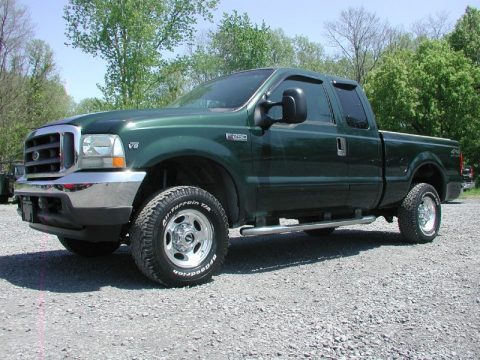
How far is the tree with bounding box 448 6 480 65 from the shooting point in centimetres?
3978

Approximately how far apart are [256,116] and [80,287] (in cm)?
234

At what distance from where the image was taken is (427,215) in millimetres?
7566

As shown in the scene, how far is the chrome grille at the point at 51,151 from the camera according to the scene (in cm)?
437

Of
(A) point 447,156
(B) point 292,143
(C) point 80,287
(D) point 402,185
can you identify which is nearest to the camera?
(C) point 80,287

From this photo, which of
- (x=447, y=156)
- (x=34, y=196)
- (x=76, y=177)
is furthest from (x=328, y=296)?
(x=447, y=156)

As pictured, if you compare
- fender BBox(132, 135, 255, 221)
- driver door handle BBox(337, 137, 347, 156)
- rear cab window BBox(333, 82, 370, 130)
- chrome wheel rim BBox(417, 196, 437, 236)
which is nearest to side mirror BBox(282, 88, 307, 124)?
fender BBox(132, 135, 255, 221)

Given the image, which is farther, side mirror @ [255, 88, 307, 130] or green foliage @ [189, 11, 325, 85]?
green foliage @ [189, 11, 325, 85]

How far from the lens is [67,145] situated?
4.40 meters

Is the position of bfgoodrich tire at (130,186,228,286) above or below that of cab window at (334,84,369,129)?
below

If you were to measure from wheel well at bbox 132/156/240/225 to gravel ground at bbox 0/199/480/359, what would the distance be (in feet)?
2.37

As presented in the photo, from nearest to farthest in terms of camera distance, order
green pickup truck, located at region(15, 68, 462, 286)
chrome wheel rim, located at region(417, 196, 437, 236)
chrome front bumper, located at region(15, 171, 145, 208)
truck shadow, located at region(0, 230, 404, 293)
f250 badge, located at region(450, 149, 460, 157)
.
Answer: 1. chrome front bumper, located at region(15, 171, 145, 208)
2. green pickup truck, located at region(15, 68, 462, 286)
3. truck shadow, located at region(0, 230, 404, 293)
4. chrome wheel rim, located at region(417, 196, 437, 236)
5. f250 badge, located at region(450, 149, 460, 157)

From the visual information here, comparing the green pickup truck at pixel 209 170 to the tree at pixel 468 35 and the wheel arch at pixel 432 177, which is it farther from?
the tree at pixel 468 35

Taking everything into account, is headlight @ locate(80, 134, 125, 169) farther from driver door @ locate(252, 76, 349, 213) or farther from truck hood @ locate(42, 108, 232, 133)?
driver door @ locate(252, 76, 349, 213)

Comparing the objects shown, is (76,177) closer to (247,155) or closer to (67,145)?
(67,145)
